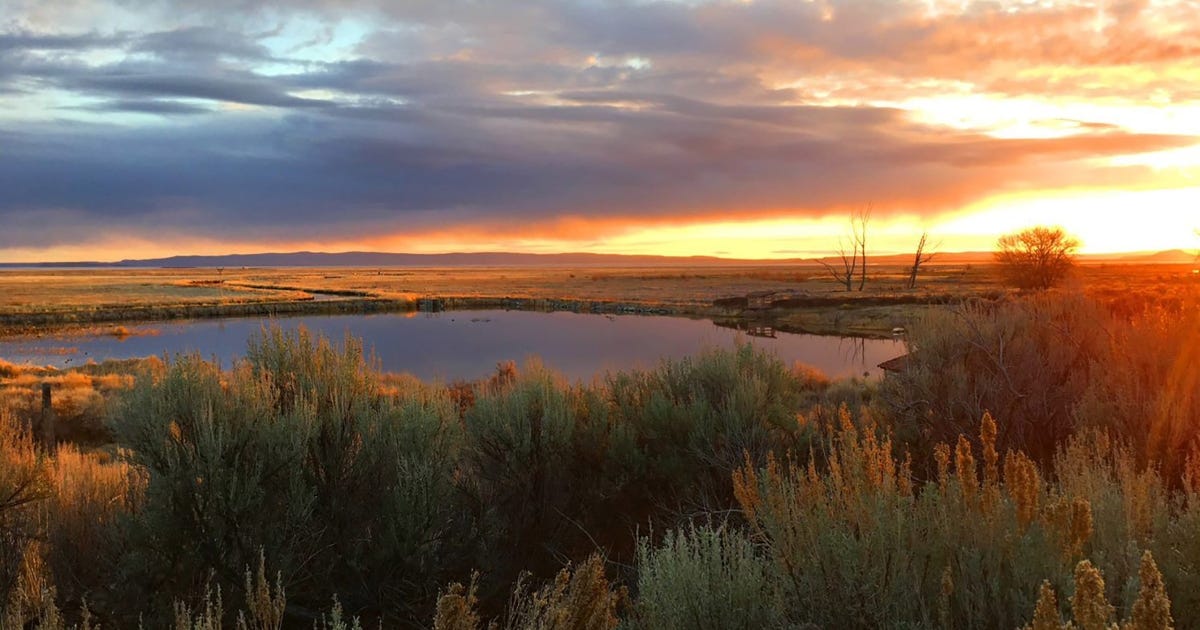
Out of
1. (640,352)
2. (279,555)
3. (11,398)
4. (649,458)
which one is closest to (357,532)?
(279,555)

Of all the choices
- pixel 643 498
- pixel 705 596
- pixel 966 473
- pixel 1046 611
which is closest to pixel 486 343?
pixel 643 498

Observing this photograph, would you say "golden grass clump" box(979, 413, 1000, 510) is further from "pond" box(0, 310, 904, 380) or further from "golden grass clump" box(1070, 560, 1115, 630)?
"pond" box(0, 310, 904, 380)

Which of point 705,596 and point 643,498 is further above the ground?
point 705,596

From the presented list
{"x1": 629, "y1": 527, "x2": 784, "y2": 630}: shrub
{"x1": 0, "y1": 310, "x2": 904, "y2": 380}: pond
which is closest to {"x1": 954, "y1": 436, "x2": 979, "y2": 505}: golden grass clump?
{"x1": 629, "y1": 527, "x2": 784, "y2": 630}: shrub

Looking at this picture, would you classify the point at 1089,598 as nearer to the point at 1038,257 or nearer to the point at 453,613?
the point at 453,613

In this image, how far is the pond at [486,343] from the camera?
1185 inches

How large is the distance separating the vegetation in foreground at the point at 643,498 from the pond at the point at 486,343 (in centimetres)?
1561

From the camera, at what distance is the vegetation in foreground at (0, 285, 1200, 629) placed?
3102 mm

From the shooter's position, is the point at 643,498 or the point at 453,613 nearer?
the point at 453,613

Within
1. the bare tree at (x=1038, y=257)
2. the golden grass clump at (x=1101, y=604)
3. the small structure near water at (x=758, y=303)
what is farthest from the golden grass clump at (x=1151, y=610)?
the bare tree at (x=1038, y=257)

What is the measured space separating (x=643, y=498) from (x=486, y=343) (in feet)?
107

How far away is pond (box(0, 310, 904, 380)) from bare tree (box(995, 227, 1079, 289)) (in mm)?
23584

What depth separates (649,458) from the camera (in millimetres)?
7348

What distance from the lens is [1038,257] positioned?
5231 cm
